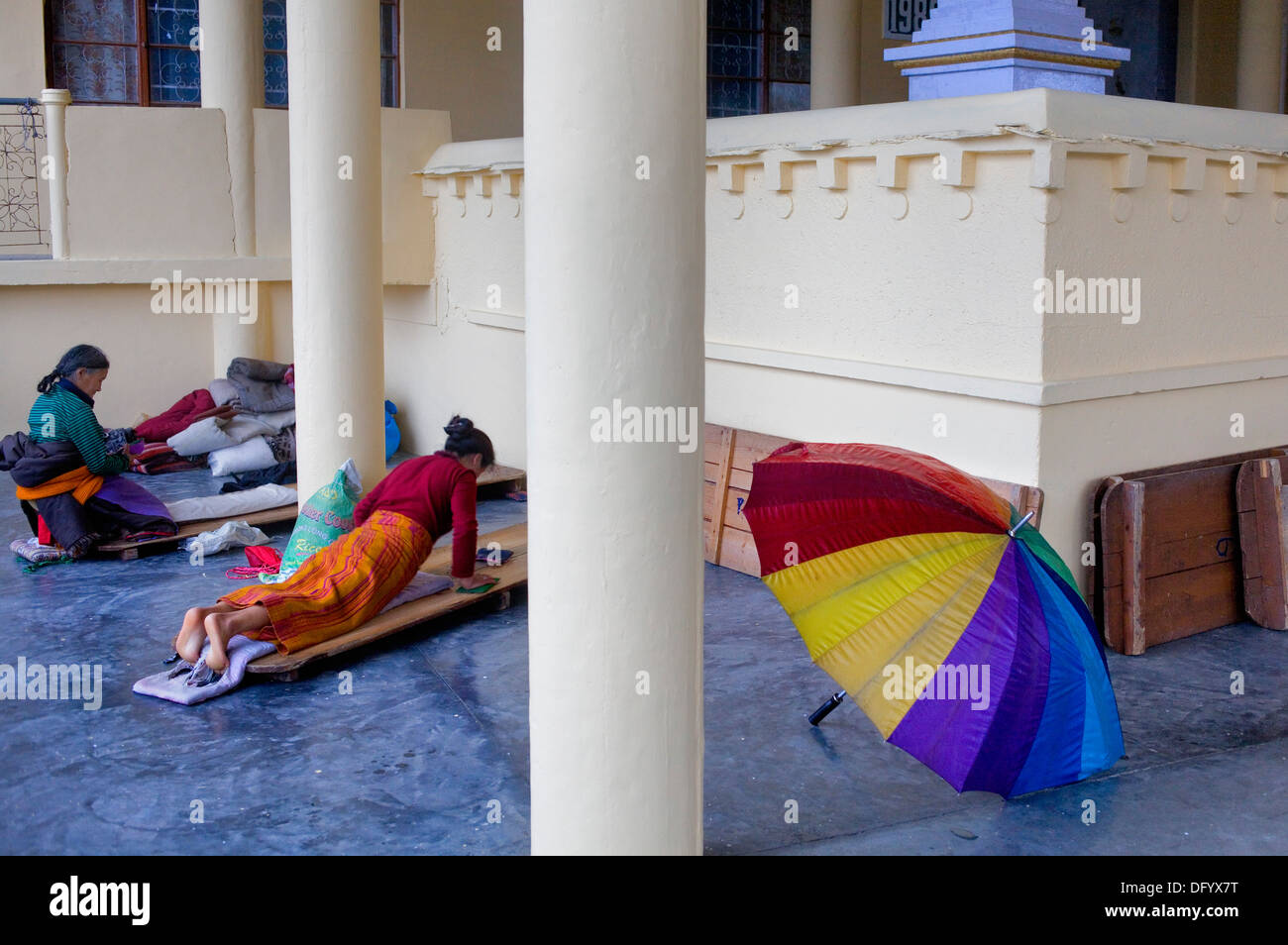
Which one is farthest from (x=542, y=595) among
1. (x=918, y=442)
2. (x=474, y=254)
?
(x=474, y=254)

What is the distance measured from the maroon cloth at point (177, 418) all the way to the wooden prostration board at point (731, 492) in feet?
17.6

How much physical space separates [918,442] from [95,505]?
5441 millimetres

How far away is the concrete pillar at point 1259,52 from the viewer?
14734 millimetres

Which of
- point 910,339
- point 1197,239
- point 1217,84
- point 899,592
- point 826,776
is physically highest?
point 1217,84

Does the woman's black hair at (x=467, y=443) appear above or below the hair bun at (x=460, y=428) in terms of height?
below

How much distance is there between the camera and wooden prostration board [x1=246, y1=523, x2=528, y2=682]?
21.5 feet

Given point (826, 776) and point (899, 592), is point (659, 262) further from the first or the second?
point (826, 776)

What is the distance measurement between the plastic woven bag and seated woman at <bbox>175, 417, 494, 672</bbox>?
0.55 ft

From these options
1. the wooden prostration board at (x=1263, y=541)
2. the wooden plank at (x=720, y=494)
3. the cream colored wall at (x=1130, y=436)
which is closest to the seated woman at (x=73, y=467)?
the wooden plank at (x=720, y=494)

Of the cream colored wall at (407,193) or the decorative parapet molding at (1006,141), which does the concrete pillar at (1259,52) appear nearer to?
the decorative parapet molding at (1006,141)

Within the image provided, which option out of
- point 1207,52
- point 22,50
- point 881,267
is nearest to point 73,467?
point 881,267

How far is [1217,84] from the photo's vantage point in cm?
1842

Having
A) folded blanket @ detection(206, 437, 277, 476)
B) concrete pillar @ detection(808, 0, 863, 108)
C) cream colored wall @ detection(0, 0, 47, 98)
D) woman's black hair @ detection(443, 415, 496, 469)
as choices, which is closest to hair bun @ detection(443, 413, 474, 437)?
woman's black hair @ detection(443, 415, 496, 469)

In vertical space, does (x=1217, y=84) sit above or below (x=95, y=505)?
above
